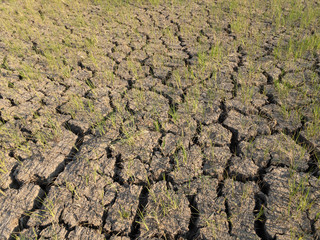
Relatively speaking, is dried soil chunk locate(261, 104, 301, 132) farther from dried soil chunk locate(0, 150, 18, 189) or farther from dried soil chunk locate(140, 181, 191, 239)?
dried soil chunk locate(0, 150, 18, 189)

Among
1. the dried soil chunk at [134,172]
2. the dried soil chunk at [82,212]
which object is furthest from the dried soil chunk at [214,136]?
the dried soil chunk at [82,212]

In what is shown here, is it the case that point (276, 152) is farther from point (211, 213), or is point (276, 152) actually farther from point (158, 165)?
point (158, 165)

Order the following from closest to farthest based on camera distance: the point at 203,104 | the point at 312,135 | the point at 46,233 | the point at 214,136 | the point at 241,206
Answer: the point at 46,233, the point at 241,206, the point at 312,135, the point at 214,136, the point at 203,104

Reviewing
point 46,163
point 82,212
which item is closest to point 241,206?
point 82,212

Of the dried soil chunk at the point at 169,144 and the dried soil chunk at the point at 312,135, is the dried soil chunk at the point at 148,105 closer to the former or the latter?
the dried soil chunk at the point at 169,144

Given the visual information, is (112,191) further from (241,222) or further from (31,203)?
(241,222)

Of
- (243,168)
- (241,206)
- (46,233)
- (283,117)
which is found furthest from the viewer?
(283,117)

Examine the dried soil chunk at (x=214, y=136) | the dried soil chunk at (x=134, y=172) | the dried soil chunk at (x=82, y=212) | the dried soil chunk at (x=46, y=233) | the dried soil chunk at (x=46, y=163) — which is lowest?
the dried soil chunk at (x=46, y=233)

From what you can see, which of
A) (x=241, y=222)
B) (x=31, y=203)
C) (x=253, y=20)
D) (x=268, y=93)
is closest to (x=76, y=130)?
(x=31, y=203)
